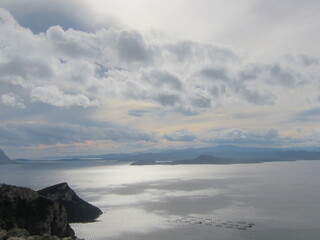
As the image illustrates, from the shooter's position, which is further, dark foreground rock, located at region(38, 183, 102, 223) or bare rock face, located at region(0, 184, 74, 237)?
dark foreground rock, located at region(38, 183, 102, 223)

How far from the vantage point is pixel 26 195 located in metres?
97.8

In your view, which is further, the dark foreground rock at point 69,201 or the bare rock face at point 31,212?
the dark foreground rock at point 69,201

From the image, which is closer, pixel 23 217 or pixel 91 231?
pixel 23 217

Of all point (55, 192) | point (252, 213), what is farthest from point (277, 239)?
point (55, 192)

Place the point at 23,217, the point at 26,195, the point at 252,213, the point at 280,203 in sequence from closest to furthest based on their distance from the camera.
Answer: the point at 23,217 → the point at 26,195 → the point at 252,213 → the point at 280,203

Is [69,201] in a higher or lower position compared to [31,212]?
lower

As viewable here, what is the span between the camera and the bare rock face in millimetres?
89250

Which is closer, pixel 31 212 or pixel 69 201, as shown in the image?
pixel 31 212

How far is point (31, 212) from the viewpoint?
307 ft

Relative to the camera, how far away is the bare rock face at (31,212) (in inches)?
3514

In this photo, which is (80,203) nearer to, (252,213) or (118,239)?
(118,239)

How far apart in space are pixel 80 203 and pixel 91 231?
28.8 meters

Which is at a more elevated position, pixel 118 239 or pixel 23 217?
pixel 23 217

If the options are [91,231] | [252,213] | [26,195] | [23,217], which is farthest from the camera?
[252,213]
